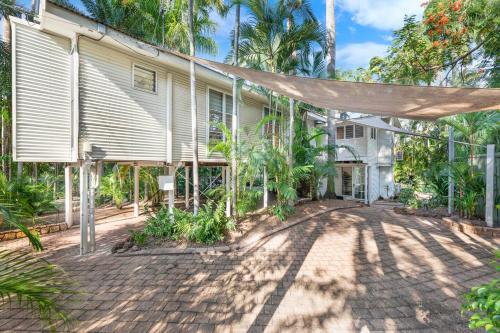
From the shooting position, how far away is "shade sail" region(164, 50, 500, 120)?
9.52 feet

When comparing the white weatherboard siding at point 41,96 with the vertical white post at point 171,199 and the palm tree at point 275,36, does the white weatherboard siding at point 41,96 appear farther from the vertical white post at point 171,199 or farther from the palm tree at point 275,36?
the palm tree at point 275,36

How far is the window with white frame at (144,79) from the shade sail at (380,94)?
132 inches

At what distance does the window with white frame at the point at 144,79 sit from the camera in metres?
5.87

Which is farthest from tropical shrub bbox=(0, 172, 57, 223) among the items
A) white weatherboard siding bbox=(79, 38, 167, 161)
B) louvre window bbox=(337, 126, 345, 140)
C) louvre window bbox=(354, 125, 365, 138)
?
louvre window bbox=(354, 125, 365, 138)

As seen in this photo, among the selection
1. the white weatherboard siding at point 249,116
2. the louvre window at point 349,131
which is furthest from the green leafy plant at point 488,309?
the louvre window at point 349,131

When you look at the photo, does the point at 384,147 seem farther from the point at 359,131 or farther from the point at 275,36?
the point at 275,36

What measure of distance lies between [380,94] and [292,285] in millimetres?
3028

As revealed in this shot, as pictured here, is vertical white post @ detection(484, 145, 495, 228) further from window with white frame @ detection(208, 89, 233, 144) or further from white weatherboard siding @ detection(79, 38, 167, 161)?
white weatherboard siding @ detection(79, 38, 167, 161)

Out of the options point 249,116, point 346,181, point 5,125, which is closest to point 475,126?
point 249,116

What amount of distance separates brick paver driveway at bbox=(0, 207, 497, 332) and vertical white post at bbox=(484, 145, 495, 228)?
738mm

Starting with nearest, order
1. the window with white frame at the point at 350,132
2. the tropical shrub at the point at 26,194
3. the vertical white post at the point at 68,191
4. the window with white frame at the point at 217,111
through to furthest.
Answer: the tropical shrub at the point at 26,194
the vertical white post at the point at 68,191
the window with white frame at the point at 217,111
the window with white frame at the point at 350,132

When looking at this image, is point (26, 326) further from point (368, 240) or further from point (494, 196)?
point (494, 196)

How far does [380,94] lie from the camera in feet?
10.5

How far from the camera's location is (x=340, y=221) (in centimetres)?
635
